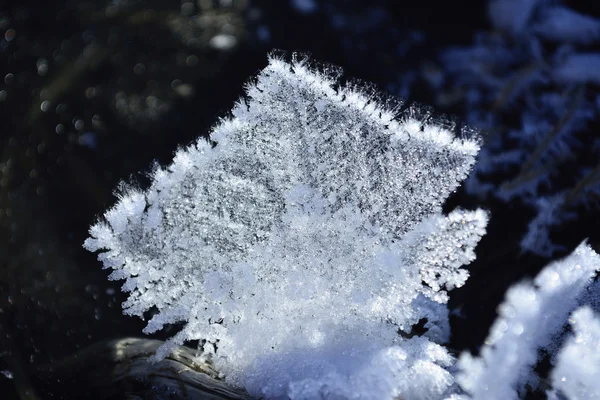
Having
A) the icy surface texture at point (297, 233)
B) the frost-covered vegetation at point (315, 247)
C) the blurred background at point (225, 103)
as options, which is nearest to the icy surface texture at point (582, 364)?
the frost-covered vegetation at point (315, 247)

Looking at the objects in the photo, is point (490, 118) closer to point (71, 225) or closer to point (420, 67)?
point (420, 67)

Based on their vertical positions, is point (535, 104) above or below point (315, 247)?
above

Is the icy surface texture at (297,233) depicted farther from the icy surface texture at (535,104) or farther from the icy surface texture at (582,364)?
the icy surface texture at (535,104)

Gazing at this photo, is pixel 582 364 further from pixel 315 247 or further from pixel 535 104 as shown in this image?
pixel 535 104

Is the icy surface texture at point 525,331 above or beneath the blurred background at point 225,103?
beneath

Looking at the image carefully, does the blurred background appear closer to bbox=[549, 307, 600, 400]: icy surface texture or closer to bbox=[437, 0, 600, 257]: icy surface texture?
bbox=[437, 0, 600, 257]: icy surface texture

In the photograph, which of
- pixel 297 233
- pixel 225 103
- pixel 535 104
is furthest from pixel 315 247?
pixel 535 104

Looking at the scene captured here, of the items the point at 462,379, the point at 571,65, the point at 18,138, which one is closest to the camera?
the point at 462,379

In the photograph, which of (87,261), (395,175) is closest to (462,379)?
(395,175)
